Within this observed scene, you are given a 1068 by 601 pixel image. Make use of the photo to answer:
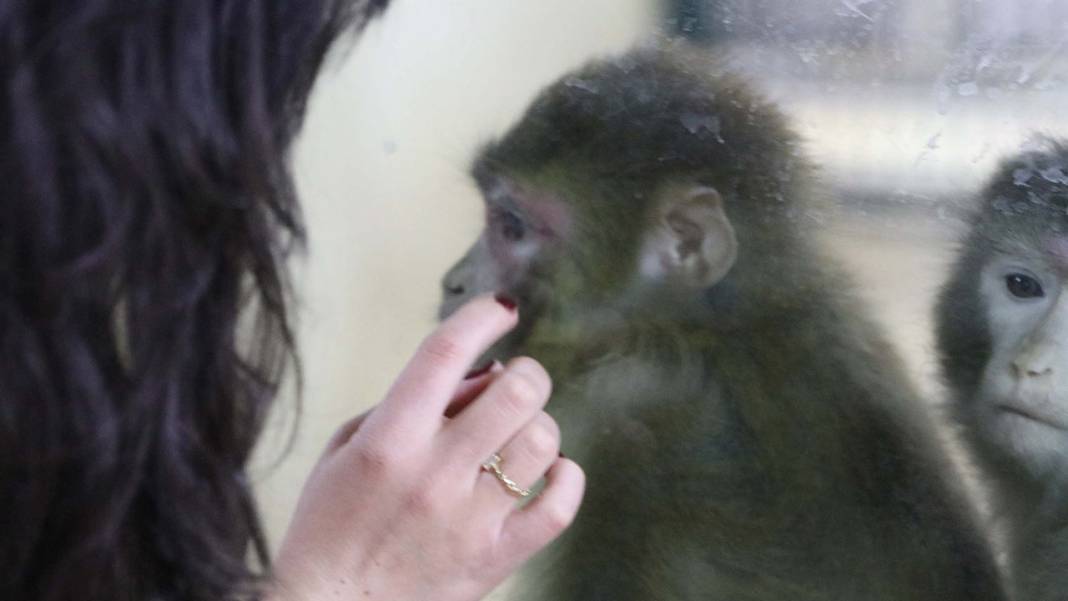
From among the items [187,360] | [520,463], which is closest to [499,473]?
[520,463]

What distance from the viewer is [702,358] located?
0.88 meters

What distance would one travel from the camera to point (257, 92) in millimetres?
528

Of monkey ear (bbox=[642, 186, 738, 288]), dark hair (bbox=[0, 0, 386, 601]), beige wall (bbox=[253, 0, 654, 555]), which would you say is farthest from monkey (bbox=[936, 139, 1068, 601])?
dark hair (bbox=[0, 0, 386, 601])

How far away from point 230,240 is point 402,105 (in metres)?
0.40

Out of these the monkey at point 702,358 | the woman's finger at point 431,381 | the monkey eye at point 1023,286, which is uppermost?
the woman's finger at point 431,381

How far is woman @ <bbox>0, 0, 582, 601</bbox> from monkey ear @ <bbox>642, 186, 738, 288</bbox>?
218 mm

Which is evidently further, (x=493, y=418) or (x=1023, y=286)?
(x=1023, y=286)

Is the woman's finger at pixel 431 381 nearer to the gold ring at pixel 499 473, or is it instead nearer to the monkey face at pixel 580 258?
the gold ring at pixel 499 473

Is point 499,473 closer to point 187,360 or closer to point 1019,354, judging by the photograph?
point 187,360

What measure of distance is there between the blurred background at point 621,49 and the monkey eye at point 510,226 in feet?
0.06

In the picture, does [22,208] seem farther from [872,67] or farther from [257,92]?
[872,67]

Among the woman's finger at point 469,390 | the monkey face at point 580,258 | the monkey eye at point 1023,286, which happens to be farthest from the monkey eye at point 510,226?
the monkey eye at point 1023,286

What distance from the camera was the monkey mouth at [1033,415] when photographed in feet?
2.45

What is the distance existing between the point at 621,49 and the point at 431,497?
0.35 metres
